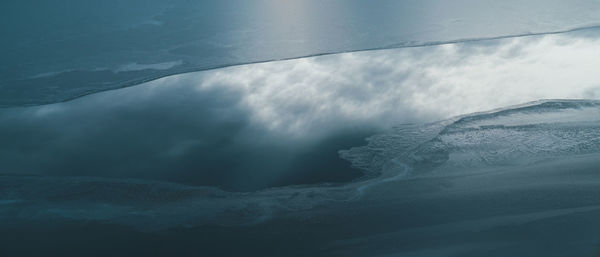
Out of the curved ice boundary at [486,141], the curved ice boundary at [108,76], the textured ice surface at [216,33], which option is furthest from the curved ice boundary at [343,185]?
the textured ice surface at [216,33]

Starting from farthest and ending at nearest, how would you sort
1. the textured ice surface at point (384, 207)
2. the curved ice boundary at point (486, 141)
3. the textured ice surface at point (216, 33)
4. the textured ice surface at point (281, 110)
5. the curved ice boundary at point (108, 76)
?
the textured ice surface at point (216, 33) → the curved ice boundary at point (108, 76) → the textured ice surface at point (281, 110) → the curved ice boundary at point (486, 141) → the textured ice surface at point (384, 207)

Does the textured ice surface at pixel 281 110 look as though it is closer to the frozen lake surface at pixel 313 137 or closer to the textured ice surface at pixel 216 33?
the frozen lake surface at pixel 313 137

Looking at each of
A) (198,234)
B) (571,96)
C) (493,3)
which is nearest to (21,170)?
(198,234)

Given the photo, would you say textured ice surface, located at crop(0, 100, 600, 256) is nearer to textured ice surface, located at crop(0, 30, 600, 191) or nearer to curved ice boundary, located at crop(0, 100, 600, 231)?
curved ice boundary, located at crop(0, 100, 600, 231)

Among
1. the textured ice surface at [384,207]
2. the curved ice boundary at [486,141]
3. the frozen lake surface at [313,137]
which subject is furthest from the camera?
the curved ice boundary at [486,141]

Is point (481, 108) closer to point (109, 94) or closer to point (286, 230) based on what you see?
point (286, 230)

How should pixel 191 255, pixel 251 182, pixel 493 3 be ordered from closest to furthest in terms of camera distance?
1. pixel 191 255
2. pixel 251 182
3. pixel 493 3

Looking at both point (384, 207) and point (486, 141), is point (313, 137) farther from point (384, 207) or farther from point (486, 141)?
point (486, 141)

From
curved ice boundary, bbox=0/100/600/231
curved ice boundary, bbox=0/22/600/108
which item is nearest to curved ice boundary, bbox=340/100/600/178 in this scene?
curved ice boundary, bbox=0/100/600/231
